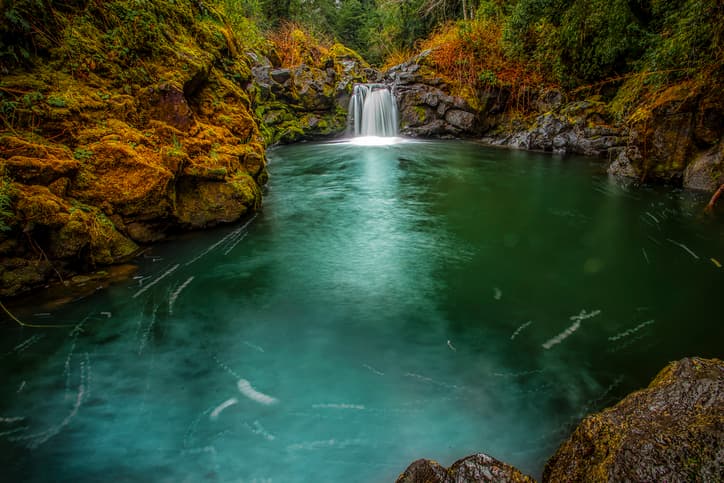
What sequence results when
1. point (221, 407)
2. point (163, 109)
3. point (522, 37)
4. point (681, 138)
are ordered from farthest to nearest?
1. point (522, 37)
2. point (681, 138)
3. point (163, 109)
4. point (221, 407)

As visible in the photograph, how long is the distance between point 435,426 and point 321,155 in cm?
1229

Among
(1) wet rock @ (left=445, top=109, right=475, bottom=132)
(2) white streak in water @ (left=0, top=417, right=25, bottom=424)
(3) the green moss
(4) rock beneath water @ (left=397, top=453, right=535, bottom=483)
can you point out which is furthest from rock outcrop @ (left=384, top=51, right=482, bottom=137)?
(2) white streak in water @ (left=0, top=417, right=25, bottom=424)

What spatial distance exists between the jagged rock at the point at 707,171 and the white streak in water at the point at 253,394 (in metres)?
8.88

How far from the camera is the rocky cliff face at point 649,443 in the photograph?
1355mm

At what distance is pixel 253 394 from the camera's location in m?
2.77

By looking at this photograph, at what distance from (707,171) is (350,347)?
828 cm

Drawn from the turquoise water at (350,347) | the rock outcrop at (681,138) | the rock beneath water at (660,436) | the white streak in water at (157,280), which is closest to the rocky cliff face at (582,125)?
the rock outcrop at (681,138)

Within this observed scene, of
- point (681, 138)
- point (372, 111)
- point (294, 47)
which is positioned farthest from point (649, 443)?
point (294, 47)

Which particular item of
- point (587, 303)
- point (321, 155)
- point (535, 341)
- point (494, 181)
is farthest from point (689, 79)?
point (321, 155)

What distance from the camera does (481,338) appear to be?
11.1 feet

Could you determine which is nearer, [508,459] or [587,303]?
[508,459]

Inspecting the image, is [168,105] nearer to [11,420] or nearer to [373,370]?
[11,420]

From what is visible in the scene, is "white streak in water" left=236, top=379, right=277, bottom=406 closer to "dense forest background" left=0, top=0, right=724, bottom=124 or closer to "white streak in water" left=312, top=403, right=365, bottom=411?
"white streak in water" left=312, top=403, right=365, bottom=411

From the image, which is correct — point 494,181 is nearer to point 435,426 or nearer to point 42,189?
point 435,426
